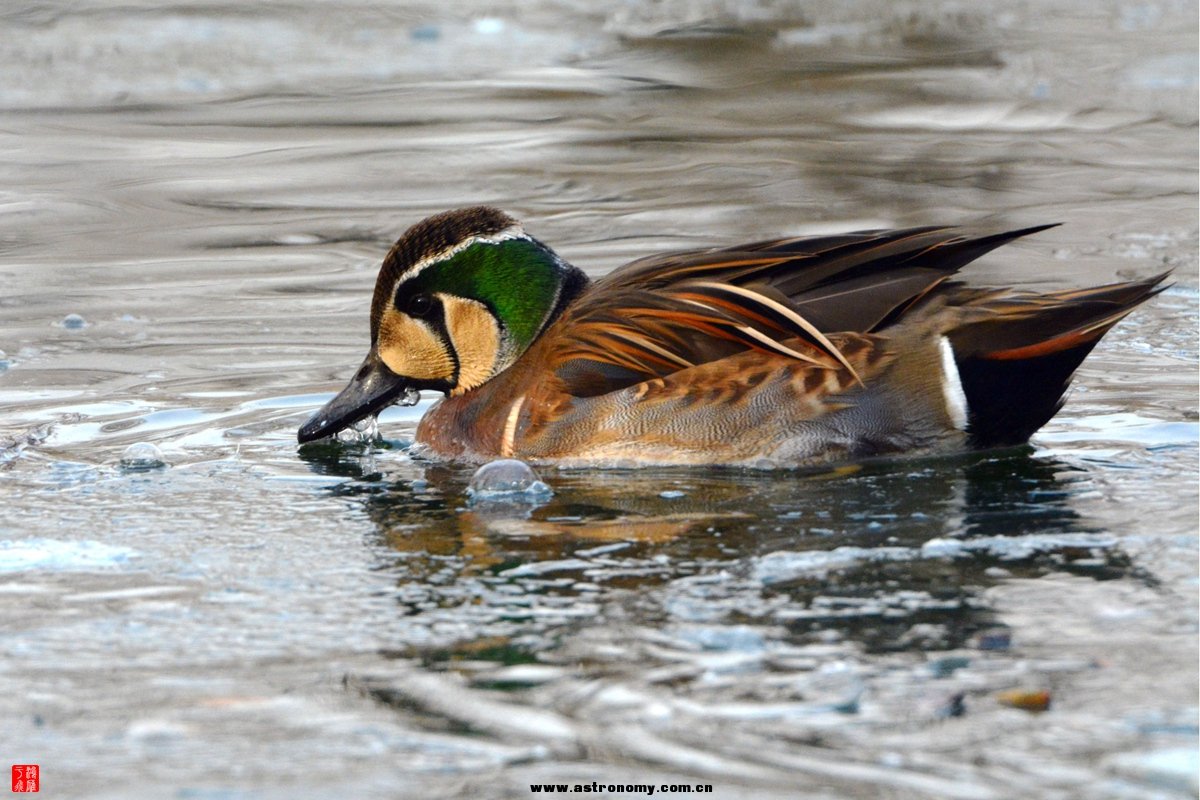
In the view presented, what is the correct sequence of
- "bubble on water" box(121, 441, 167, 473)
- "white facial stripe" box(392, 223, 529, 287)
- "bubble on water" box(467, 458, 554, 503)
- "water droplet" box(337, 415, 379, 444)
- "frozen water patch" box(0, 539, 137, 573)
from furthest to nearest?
"water droplet" box(337, 415, 379, 444) < "white facial stripe" box(392, 223, 529, 287) < "bubble on water" box(121, 441, 167, 473) < "bubble on water" box(467, 458, 554, 503) < "frozen water patch" box(0, 539, 137, 573)

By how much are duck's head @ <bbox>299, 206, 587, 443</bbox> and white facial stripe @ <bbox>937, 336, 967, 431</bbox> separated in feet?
4.57

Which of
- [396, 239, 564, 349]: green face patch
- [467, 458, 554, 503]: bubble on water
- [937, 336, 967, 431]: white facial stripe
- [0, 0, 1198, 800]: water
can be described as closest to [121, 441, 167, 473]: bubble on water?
[0, 0, 1198, 800]: water

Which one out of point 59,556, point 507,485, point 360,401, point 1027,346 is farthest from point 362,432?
point 1027,346

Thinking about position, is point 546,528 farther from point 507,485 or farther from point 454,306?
point 454,306

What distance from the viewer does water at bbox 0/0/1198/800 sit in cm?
348

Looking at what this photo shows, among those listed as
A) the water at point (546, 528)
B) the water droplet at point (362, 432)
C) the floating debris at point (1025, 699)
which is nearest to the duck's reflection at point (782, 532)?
the water at point (546, 528)

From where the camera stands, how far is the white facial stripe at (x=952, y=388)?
5539mm

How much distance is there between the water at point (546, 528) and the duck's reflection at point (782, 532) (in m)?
0.02

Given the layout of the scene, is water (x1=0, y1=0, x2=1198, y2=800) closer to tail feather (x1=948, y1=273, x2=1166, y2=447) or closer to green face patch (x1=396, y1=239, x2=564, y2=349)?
tail feather (x1=948, y1=273, x2=1166, y2=447)

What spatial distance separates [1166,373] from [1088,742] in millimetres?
3645

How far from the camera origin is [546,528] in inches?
198

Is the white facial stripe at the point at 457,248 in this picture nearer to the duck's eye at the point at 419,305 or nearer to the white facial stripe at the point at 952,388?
the duck's eye at the point at 419,305

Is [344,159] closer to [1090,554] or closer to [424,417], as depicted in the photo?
[424,417]

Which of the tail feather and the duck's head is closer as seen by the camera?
the tail feather
